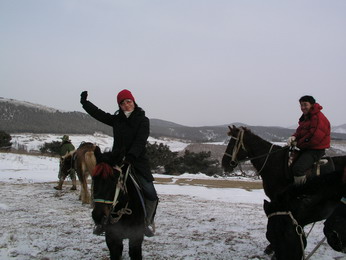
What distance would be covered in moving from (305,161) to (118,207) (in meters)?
3.72

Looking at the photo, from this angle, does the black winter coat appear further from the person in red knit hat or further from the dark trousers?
the dark trousers

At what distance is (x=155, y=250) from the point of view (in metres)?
5.38

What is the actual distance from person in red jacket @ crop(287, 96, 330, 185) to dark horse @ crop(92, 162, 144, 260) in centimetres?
318

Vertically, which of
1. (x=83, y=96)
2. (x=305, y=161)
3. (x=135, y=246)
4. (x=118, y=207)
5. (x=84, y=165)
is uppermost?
(x=83, y=96)

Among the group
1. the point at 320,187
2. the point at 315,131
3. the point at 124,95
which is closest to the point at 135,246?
the point at 124,95

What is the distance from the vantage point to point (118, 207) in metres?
3.57

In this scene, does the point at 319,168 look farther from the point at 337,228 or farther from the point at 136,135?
the point at 136,135

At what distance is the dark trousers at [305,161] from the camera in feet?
17.8

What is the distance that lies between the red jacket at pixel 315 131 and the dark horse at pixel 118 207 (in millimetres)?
3608

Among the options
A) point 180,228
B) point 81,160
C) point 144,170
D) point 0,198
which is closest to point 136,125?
point 144,170

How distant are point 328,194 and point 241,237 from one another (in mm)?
3571

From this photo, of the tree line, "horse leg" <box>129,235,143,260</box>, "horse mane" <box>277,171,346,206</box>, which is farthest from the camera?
the tree line

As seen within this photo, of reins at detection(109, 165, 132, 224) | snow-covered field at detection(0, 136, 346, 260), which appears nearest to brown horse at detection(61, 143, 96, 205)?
snow-covered field at detection(0, 136, 346, 260)

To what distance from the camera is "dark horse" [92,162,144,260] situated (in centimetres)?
313
